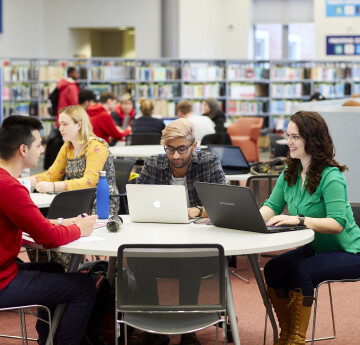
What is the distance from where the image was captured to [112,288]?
3.64 m

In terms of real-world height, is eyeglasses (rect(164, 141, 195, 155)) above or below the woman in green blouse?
above

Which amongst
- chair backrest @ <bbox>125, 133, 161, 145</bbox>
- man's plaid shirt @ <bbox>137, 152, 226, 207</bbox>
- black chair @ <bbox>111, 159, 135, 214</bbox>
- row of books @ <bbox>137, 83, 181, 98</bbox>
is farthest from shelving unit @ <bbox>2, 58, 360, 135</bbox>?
man's plaid shirt @ <bbox>137, 152, 226, 207</bbox>

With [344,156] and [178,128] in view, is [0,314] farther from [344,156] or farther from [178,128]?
[344,156]

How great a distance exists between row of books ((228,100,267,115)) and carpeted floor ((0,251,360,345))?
9260 millimetres

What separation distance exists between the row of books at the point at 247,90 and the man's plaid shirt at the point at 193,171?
10330 mm

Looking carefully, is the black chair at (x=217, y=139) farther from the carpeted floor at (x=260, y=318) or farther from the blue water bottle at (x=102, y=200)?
the blue water bottle at (x=102, y=200)

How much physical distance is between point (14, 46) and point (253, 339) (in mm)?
11835

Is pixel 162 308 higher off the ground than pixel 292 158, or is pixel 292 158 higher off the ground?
pixel 292 158

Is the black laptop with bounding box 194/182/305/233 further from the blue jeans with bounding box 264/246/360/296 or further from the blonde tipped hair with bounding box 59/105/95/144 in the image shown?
Answer: the blonde tipped hair with bounding box 59/105/95/144

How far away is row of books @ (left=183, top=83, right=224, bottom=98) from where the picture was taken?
13.7m

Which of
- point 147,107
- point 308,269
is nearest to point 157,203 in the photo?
point 308,269

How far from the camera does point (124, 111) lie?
35.4 ft

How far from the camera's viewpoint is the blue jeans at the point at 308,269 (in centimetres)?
331

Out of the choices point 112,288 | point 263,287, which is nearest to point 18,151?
point 112,288
